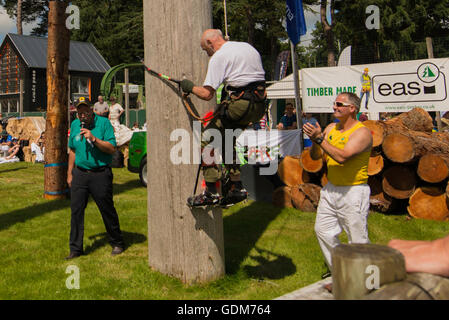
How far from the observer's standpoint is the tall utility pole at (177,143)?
498cm

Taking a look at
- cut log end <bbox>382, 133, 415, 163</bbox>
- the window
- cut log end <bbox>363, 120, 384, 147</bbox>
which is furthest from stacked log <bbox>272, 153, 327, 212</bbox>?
the window

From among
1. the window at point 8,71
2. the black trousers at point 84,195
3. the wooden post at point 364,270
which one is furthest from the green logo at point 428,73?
the window at point 8,71

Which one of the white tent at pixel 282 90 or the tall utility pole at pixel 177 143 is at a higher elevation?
the white tent at pixel 282 90

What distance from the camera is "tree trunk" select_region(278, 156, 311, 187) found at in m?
9.48

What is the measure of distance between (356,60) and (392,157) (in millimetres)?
9746

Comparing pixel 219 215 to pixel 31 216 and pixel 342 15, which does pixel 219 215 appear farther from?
pixel 342 15

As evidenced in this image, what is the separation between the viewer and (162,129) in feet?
17.1

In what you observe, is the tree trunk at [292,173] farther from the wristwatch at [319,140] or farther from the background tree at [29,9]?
the background tree at [29,9]

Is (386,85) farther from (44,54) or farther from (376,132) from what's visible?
(44,54)

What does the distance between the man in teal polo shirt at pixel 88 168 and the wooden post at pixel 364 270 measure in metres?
4.22

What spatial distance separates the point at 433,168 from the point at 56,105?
314 inches

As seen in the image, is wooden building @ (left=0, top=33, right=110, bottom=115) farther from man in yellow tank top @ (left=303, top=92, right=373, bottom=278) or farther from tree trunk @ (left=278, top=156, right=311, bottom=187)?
man in yellow tank top @ (left=303, top=92, right=373, bottom=278)

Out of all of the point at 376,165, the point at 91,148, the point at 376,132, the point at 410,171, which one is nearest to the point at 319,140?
the point at 91,148

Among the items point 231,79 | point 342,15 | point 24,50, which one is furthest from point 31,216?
point 24,50
